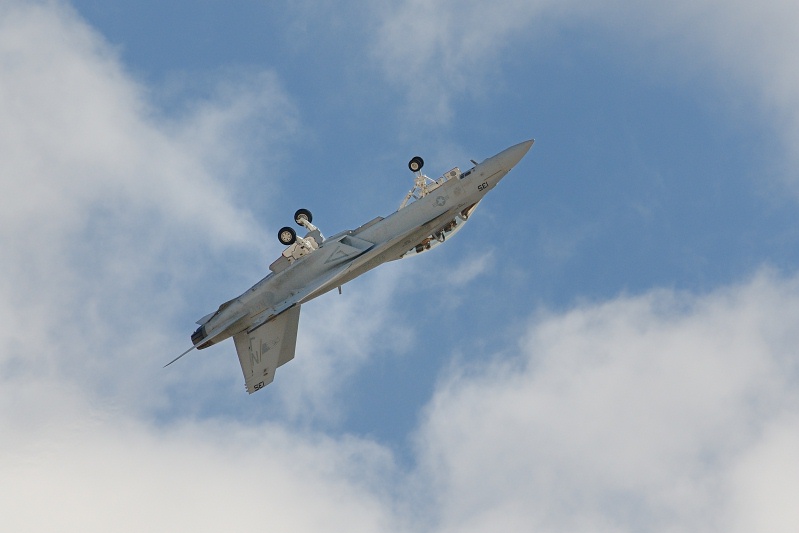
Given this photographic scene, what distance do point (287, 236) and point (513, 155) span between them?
12.4 m

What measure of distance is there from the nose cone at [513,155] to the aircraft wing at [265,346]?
13.0m

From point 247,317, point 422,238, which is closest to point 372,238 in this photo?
point 422,238

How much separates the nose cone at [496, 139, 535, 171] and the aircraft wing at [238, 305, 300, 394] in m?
13.0

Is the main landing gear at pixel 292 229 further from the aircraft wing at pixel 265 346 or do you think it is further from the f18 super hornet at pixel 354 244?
the aircraft wing at pixel 265 346

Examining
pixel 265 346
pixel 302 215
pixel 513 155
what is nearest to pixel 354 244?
pixel 302 215

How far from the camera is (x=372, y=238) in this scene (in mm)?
70688

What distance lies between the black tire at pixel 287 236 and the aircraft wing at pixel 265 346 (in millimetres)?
3431

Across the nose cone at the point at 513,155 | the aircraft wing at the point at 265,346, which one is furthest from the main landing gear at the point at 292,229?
the nose cone at the point at 513,155

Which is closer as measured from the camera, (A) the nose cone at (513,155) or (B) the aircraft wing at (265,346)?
(A) the nose cone at (513,155)

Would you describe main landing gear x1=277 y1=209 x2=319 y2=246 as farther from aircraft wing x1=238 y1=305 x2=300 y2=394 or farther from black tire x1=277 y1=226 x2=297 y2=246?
aircraft wing x1=238 y1=305 x2=300 y2=394

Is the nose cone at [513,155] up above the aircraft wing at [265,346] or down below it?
above

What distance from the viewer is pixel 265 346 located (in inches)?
2825

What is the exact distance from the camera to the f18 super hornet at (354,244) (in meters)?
70.4

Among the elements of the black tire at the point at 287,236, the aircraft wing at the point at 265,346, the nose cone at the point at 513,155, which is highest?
the black tire at the point at 287,236
